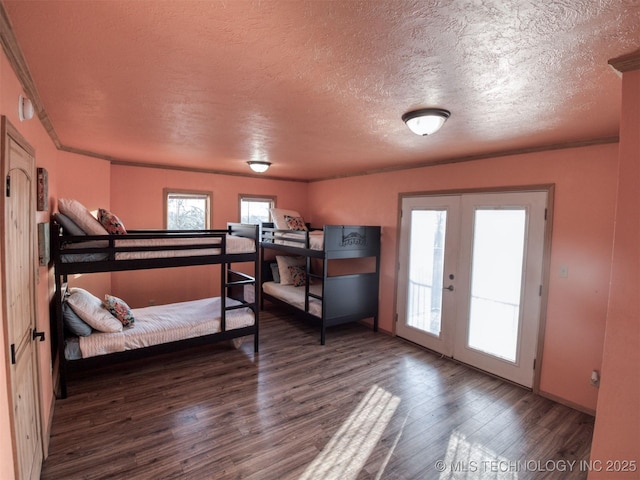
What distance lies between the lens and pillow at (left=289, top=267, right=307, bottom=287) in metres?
5.48

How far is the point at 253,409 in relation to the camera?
2818 millimetres

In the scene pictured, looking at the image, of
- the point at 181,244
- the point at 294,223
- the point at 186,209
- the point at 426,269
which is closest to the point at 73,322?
the point at 181,244

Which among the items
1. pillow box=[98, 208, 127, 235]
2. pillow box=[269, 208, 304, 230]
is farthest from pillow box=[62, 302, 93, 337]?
pillow box=[269, 208, 304, 230]

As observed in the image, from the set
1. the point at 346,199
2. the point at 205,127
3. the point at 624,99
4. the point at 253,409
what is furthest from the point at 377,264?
the point at 624,99

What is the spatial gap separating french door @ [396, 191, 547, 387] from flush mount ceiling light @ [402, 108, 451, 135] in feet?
5.56

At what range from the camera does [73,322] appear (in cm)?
298

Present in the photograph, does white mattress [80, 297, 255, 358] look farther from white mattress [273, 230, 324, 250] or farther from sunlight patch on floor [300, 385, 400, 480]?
sunlight patch on floor [300, 385, 400, 480]

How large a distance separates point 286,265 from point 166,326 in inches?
96.8

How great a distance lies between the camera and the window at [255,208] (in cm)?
566

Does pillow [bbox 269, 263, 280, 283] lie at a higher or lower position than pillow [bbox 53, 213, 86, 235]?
lower

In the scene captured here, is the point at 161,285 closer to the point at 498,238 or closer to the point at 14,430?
the point at 14,430

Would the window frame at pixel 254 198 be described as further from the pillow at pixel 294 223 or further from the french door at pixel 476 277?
the french door at pixel 476 277

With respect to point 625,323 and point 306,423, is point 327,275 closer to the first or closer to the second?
point 306,423

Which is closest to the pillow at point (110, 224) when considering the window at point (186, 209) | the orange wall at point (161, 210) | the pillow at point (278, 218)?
the orange wall at point (161, 210)
